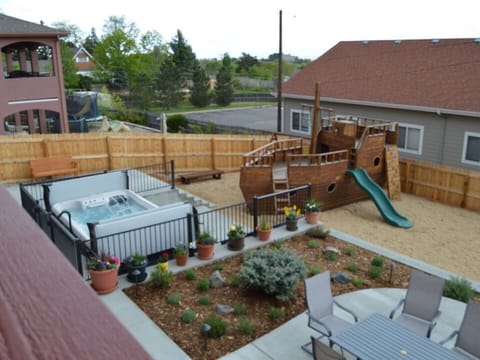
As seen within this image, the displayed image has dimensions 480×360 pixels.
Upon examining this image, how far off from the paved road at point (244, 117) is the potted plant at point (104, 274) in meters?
29.7

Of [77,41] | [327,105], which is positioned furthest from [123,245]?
[77,41]

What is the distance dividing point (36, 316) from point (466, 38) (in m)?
26.5

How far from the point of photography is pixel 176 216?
37.3 ft

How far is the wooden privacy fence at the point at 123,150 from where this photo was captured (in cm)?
1842

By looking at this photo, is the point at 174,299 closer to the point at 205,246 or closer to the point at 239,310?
the point at 239,310

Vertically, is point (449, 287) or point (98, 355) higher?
point (98, 355)

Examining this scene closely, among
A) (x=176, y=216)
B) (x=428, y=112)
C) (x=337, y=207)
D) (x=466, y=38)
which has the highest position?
(x=466, y=38)

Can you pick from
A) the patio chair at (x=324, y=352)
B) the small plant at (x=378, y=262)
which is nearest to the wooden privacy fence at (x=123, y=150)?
the small plant at (x=378, y=262)

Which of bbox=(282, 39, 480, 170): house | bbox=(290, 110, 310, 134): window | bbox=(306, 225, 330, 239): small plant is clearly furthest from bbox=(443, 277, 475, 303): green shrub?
bbox=(290, 110, 310, 134): window

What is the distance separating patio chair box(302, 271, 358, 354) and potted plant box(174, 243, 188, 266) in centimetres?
356

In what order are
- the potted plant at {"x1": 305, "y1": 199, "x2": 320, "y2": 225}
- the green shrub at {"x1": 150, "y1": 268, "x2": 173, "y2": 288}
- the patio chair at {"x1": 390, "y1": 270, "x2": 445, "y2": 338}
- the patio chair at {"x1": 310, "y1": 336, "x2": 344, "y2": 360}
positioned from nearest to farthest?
the patio chair at {"x1": 310, "y1": 336, "x2": 344, "y2": 360}, the patio chair at {"x1": 390, "y1": 270, "x2": 445, "y2": 338}, the green shrub at {"x1": 150, "y1": 268, "x2": 173, "y2": 288}, the potted plant at {"x1": 305, "y1": 199, "x2": 320, "y2": 225}

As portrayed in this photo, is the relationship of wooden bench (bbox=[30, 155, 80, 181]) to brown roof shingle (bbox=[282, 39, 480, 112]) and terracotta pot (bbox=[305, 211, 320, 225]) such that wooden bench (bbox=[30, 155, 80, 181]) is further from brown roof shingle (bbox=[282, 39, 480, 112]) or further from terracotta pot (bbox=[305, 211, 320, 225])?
brown roof shingle (bbox=[282, 39, 480, 112])

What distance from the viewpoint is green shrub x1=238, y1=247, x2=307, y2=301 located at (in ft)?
28.5

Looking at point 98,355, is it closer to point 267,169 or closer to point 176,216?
point 176,216
